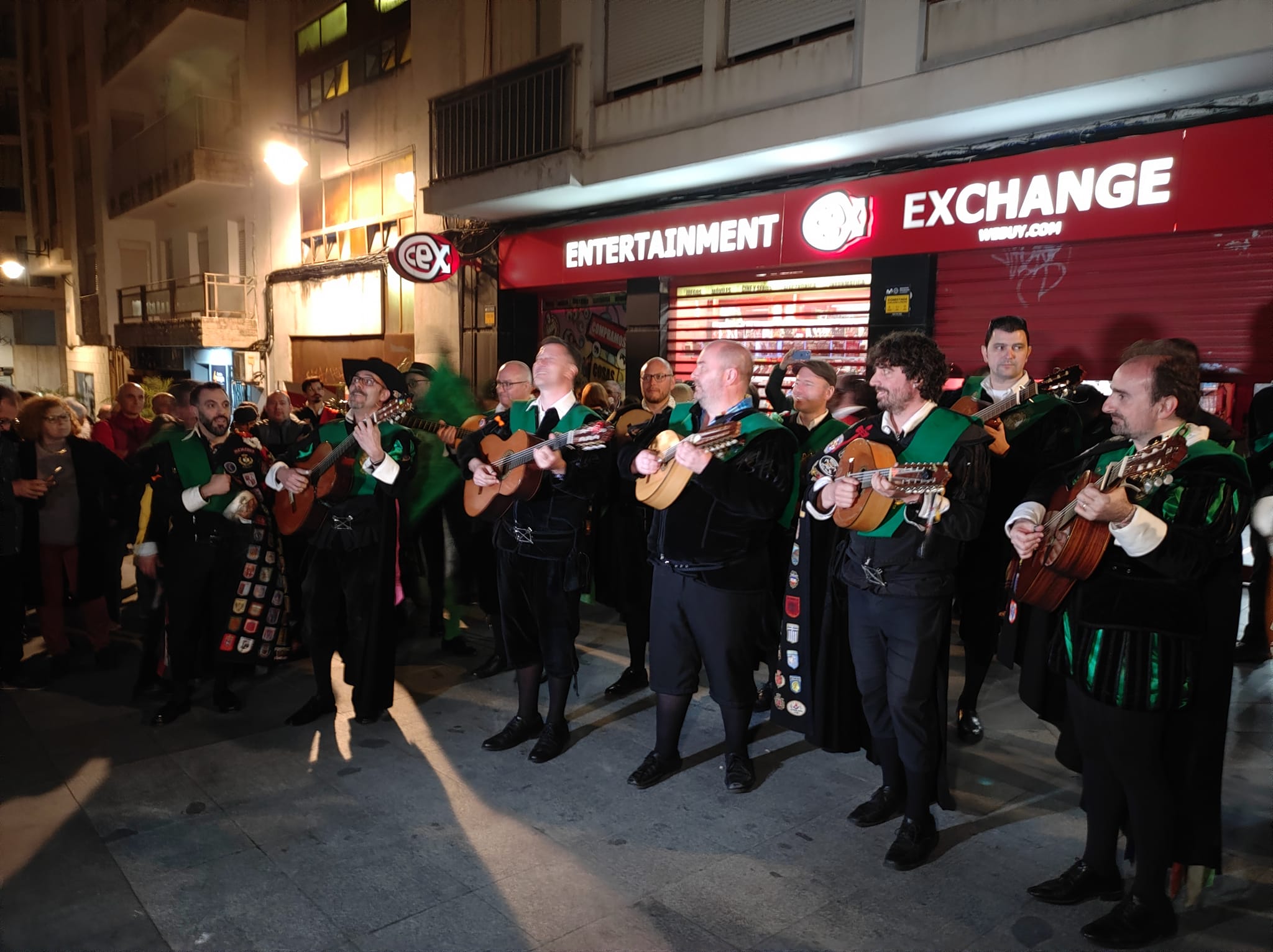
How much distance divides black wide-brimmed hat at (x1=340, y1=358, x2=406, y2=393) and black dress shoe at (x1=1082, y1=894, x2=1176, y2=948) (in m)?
3.97

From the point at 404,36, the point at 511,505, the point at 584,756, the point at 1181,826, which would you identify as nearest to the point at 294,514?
the point at 511,505

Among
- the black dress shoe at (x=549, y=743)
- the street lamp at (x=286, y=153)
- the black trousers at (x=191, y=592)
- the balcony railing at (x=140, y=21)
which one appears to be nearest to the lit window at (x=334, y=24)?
the street lamp at (x=286, y=153)

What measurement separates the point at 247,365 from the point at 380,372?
16.0 m

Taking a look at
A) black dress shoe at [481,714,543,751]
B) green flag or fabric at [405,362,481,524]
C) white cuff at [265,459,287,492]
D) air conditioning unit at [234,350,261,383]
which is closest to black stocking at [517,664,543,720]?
black dress shoe at [481,714,543,751]

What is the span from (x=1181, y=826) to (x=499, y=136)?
10.3 meters

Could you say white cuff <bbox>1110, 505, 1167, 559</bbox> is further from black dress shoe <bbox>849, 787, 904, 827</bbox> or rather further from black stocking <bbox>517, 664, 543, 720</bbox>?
black stocking <bbox>517, 664, 543, 720</bbox>

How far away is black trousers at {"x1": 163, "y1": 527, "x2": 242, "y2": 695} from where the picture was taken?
4.87 meters

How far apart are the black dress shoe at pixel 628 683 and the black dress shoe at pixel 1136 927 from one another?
2.90 meters

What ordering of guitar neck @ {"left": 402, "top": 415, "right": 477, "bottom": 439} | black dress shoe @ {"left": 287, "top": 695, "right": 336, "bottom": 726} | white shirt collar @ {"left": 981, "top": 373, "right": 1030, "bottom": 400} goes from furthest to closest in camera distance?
guitar neck @ {"left": 402, "top": 415, "right": 477, "bottom": 439}, black dress shoe @ {"left": 287, "top": 695, "right": 336, "bottom": 726}, white shirt collar @ {"left": 981, "top": 373, "right": 1030, "bottom": 400}

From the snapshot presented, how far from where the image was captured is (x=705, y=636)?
391 cm

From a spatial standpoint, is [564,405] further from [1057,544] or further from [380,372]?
[1057,544]

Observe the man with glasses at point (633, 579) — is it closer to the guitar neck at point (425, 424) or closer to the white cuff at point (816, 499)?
the guitar neck at point (425, 424)

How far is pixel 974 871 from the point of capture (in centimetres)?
331

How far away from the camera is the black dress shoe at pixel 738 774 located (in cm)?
400
